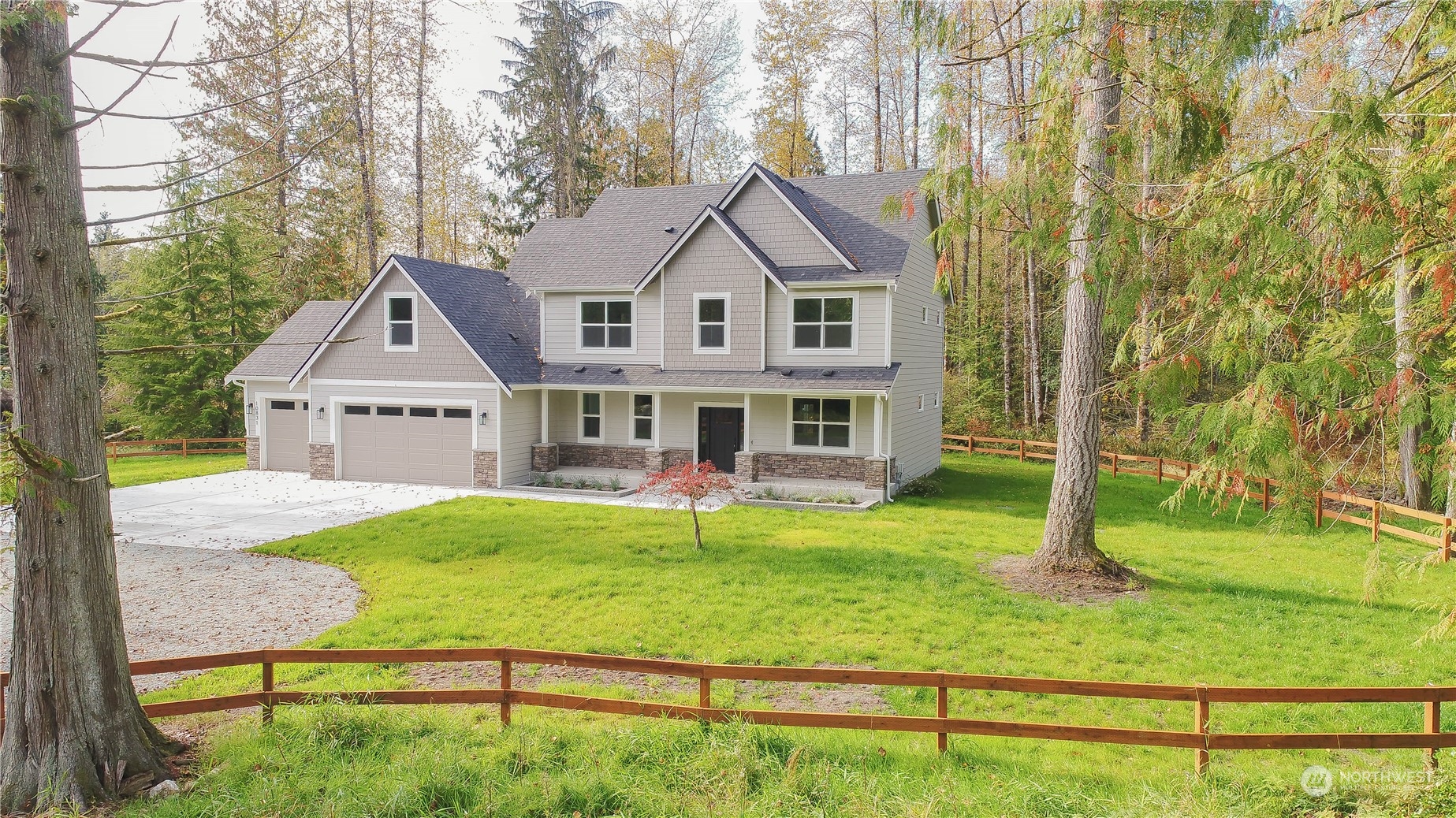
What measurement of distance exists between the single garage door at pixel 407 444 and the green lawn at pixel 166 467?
4.52 metres

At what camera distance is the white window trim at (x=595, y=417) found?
1956cm

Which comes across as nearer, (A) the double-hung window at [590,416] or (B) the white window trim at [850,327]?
(B) the white window trim at [850,327]

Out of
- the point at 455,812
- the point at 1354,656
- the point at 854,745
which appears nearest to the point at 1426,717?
the point at 1354,656

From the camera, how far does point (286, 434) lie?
20703 mm

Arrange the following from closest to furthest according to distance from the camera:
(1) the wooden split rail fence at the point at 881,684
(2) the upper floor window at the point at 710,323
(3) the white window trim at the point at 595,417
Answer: (1) the wooden split rail fence at the point at 881,684, (2) the upper floor window at the point at 710,323, (3) the white window trim at the point at 595,417

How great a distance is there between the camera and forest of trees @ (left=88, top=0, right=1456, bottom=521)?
4465mm

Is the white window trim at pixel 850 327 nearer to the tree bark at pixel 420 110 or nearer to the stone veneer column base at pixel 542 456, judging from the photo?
the stone veneer column base at pixel 542 456

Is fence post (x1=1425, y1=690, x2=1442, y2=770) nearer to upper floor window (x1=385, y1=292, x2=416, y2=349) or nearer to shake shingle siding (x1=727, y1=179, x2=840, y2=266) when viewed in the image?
shake shingle siding (x1=727, y1=179, x2=840, y2=266)

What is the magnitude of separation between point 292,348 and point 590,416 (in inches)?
356

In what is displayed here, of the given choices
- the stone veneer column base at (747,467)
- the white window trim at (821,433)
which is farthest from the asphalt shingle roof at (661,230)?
the stone veneer column base at (747,467)

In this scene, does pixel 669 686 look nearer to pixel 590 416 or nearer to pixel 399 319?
pixel 590 416

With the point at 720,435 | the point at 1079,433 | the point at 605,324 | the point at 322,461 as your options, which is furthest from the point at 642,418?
the point at 1079,433

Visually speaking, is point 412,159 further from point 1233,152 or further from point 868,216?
point 1233,152

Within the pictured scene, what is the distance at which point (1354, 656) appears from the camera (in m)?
7.64
